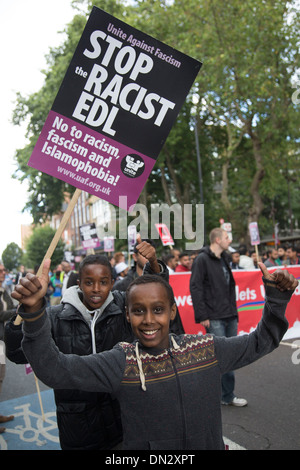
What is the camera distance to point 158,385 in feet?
5.61

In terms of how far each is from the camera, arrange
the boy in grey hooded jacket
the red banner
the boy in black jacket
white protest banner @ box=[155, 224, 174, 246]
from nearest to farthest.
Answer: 1. the boy in grey hooded jacket
2. the boy in black jacket
3. the red banner
4. white protest banner @ box=[155, 224, 174, 246]

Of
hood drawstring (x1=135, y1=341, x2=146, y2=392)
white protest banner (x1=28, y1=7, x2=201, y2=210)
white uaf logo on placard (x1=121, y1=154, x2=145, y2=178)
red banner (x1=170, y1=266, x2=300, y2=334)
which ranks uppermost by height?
white protest banner (x1=28, y1=7, x2=201, y2=210)

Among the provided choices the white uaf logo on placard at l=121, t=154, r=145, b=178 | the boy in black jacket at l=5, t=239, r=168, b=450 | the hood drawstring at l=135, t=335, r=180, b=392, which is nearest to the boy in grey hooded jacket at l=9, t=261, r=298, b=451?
the hood drawstring at l=135, t=335, r=180, b=392

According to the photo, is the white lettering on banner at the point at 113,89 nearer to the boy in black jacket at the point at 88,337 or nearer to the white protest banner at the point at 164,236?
the boy in black jacket at the point at 88,337

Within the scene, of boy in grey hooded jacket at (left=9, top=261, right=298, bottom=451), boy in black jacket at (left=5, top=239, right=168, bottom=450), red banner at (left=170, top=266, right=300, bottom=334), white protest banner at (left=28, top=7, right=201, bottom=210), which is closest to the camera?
boy in grey hooded jacket at (left=9, top=261, right=298, bottom=451)

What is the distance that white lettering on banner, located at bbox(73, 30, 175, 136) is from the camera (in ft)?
8.41

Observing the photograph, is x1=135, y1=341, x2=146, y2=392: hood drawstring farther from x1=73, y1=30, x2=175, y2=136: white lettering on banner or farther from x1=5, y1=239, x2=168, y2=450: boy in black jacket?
x1=73, y1=30, x2=175, y2=136: white lettering on banner

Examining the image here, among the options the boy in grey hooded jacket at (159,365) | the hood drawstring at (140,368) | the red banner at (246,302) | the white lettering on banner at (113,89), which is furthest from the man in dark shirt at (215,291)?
the hood drawstring at (140,368)

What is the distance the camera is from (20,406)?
17.0ft

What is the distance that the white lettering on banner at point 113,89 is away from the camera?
2.56m

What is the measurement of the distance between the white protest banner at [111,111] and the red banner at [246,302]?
4412 mm

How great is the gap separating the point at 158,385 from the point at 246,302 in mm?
5372

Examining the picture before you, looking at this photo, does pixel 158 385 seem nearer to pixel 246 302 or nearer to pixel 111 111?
pixel 111 111
